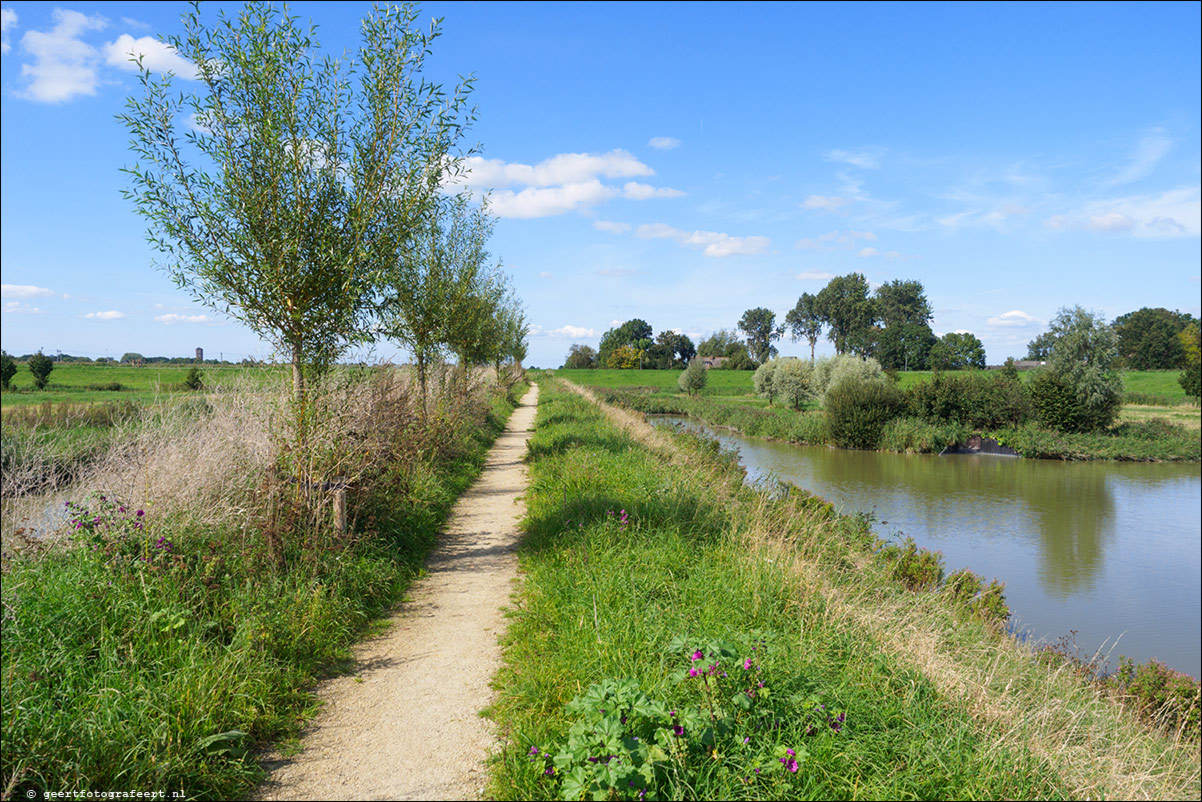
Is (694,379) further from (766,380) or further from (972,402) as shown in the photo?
(972,402)

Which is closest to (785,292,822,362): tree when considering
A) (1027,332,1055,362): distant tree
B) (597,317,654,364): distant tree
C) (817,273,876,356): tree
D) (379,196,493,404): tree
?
(817,273,876,356): tree

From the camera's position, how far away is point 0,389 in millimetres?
26375

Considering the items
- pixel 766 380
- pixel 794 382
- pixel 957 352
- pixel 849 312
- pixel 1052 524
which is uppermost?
pixel 849 312

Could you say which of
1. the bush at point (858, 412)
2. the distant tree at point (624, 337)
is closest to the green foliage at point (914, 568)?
the bush at point (858, 412)

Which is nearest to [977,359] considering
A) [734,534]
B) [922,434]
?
[922,434]

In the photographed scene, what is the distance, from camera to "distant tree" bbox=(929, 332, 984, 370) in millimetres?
79500

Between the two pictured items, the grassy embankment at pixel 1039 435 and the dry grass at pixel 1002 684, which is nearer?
the dry grass at pixel 1002 684

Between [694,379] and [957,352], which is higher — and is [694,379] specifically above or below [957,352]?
below

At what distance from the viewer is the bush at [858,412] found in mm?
31547

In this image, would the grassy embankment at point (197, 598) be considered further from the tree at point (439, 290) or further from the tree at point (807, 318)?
the tree at point (807, 318)

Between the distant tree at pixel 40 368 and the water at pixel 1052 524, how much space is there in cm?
3467

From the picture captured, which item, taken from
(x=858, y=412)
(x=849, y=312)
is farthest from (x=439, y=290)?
(x=849, y=312)

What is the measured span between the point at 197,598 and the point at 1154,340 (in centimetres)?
10191

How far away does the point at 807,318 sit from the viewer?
87875 mm
